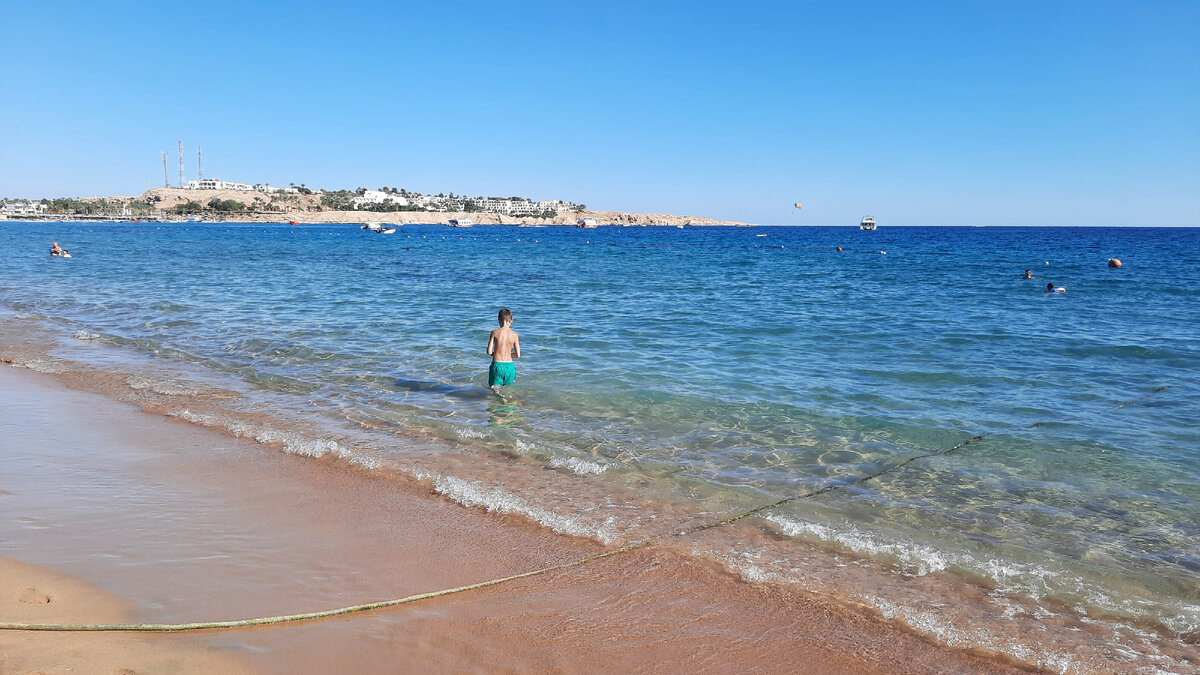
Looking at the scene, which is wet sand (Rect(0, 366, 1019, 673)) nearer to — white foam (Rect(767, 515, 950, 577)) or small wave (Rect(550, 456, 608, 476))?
white foam (Rect(767, 515, 950, 577))

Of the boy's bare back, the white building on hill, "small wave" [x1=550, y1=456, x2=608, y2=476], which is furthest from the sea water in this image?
the white building on hill

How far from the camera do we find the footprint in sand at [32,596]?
4.24m

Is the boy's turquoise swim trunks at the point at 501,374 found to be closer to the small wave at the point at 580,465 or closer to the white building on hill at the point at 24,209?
the small wave at the point at 580,465

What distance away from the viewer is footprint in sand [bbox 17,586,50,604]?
424 centimetres

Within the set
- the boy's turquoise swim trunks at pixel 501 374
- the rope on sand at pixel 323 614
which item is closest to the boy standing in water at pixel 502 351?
the boy's turquoise swim trunks at pixel 501 374

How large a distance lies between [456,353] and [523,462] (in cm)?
669

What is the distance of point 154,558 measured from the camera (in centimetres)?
490

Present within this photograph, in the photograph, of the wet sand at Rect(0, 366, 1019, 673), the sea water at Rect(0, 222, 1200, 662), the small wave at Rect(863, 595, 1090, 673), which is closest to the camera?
the wet sand at Rect(0, 366, 1019, 673)

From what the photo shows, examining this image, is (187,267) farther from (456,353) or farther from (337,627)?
→ (337,627)

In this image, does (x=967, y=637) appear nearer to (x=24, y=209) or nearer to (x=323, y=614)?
(x=323, y=614)

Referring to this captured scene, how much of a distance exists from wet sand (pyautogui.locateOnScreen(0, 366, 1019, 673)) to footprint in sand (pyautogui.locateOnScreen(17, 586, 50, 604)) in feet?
0.08

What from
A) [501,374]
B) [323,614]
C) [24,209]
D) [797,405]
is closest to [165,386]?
[501,374]

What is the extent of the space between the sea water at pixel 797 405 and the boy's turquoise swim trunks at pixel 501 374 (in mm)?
286

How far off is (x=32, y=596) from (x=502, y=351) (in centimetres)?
674
